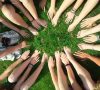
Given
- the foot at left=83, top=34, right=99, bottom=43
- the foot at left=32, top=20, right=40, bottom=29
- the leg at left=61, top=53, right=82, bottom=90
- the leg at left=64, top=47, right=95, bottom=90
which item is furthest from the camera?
the foot at left=32, top=20, right=40, bottom=29

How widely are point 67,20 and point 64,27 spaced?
0.09 m

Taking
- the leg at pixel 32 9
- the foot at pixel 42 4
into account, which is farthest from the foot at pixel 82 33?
the foot at pixel 42 4

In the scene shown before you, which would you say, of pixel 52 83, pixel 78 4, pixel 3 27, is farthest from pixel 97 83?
pixel 3 27

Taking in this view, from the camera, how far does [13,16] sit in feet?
15.1

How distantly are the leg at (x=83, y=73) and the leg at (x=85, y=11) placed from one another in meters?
0.28

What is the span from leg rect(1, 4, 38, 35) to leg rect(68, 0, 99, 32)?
0.45 metres

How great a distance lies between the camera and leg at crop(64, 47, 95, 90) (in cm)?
442

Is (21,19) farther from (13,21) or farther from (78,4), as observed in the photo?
(78,4)

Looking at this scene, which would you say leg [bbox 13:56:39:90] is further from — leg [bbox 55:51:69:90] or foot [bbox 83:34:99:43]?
foot [bbox 83:34:99:43]

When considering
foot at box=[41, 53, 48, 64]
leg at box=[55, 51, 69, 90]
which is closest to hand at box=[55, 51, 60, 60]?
leg at box=[55, 51, 69, 90]

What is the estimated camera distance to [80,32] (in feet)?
15.4

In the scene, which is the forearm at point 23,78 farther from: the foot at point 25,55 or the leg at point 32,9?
the leg at point 32,9

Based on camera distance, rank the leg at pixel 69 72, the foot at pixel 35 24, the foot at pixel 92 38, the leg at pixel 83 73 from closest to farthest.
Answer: the leg at pixel 83 73 < the leg at pixel 69 72 < the foot at pixel 92 38 < the foot at pixel 35 24

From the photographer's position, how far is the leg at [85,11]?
4426 mm
